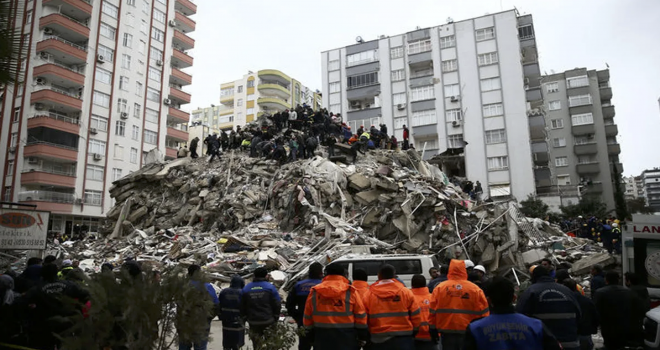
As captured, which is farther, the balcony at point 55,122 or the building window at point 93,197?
the building window at point 93,197

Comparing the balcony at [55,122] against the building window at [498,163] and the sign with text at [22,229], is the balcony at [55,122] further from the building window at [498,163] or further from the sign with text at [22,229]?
the building window at [498,163]

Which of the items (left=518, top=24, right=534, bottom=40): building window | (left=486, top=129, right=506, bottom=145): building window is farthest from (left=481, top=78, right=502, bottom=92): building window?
(left=518, top=24, right=534, bottom=40): building window

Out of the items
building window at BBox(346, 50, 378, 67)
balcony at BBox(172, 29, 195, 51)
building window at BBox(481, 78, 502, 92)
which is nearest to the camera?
building window at BBox(481, 78, 502, 92)

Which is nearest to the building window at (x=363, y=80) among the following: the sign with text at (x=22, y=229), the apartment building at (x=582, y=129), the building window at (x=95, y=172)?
the apartment building at (x=582, y=129)

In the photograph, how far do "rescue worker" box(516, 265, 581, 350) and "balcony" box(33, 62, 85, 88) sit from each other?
1585 inches

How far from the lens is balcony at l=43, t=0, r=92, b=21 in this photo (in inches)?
1410

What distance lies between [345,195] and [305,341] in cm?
1203

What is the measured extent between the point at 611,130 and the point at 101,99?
56121mm

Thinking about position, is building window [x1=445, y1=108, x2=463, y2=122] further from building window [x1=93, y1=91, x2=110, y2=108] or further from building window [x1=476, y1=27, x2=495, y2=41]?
building window [x1=93, y1=91, x2=110, y2=108]

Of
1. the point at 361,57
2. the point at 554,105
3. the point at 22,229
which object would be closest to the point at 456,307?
the point at 22,229

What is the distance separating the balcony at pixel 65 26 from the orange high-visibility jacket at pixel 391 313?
40999mm

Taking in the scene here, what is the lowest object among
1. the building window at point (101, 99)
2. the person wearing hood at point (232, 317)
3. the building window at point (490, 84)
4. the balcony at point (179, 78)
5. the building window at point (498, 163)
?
the person wearing hood at point (232, 317)

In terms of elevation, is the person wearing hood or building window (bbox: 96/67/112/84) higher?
building window (bbox: 96/67/112/84)

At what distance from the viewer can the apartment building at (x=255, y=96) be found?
6806 centimetres
